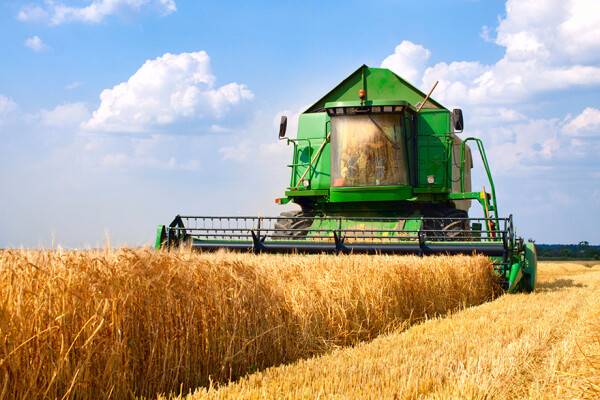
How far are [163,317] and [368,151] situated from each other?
7.16 metres

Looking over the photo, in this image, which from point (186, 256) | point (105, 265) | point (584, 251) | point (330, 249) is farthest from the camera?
point (584, 251)

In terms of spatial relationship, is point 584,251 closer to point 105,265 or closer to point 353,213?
point 353,213

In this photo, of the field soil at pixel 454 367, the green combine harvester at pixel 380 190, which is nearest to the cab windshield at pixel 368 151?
the green combine harvester at pixel 380 190

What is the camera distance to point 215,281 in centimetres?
513

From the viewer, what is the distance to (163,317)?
4547 mm

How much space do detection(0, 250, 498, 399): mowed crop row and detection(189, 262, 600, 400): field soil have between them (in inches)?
14.0

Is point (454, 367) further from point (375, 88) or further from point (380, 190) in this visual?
point (375, 88)

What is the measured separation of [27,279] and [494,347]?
3401 millimetres

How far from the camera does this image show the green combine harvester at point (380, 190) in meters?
10.1

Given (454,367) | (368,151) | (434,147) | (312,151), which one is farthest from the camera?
(312,151)

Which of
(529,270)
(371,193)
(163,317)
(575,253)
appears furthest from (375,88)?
(575,253)

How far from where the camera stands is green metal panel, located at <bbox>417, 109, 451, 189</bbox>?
38.1 feet

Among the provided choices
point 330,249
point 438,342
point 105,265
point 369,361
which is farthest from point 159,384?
point 330,249

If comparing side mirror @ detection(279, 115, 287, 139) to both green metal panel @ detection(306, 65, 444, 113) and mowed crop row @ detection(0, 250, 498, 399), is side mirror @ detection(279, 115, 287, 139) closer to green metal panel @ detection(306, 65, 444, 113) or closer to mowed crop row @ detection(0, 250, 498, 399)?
green metal panel @ detection(306, 65, 444, 113)
